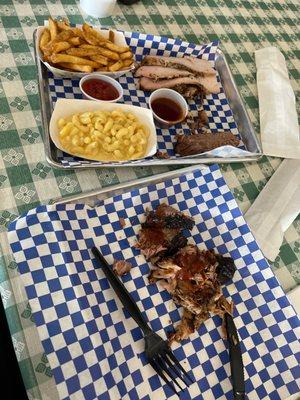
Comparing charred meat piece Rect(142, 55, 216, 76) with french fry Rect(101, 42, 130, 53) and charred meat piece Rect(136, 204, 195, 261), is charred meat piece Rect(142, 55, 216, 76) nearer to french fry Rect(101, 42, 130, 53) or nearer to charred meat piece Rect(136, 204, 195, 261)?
french fry Rect(101, 42, 130, 53)

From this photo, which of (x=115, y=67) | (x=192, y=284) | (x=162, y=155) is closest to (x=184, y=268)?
(x=192, y=284)

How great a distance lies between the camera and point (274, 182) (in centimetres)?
183

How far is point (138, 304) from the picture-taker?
4.31 feet

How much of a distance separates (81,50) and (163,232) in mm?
988

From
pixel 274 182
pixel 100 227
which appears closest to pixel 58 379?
pixel 100 227

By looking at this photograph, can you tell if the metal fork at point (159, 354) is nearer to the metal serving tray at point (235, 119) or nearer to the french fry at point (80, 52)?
the metal serving tray at point (235, 119)

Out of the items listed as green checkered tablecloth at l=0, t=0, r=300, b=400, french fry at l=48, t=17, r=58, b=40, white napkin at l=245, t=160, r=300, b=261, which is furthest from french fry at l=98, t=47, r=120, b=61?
white napkin at l=245, t=160, r=300, b=261

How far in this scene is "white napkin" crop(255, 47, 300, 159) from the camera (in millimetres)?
1972

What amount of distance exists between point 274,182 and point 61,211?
1.12m

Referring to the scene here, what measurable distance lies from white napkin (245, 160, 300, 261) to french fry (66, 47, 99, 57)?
43.1 inches

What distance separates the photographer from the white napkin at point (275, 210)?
163 centimetres

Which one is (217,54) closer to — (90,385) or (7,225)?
(7,225)

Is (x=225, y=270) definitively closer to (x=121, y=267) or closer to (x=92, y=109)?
(x=121, y=267)

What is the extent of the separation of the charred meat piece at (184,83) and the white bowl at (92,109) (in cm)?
24
